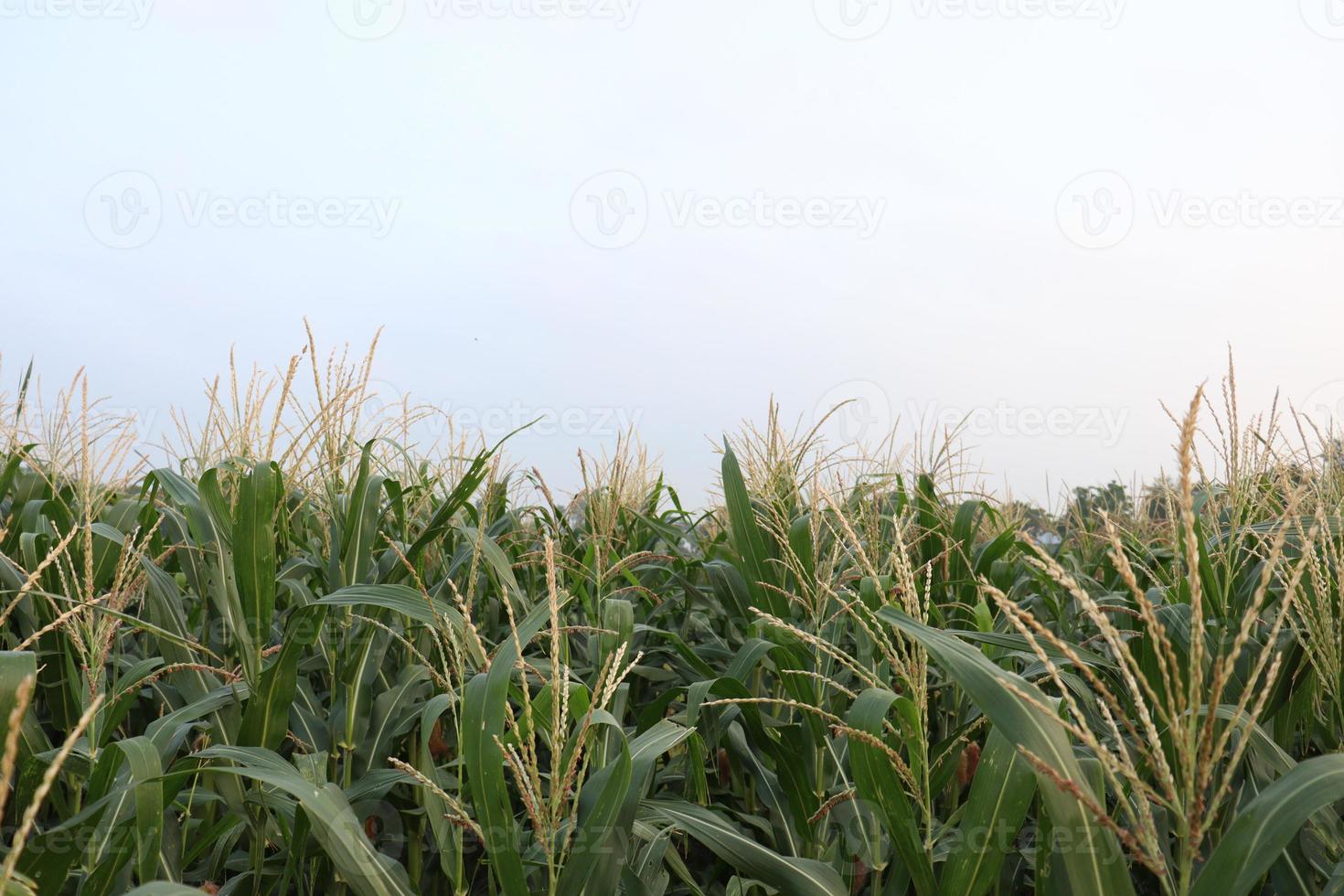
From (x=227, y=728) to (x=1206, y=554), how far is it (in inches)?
97.1

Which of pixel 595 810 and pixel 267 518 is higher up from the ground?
pixel 267 518

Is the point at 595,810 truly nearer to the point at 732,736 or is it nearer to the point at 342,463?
the point at 732,736

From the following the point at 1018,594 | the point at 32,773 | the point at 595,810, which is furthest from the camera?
the point at 1018,594

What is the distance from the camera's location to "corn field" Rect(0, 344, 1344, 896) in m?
1.22

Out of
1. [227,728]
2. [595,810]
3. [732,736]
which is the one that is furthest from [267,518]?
[732,736]

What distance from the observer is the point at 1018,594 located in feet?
12.3

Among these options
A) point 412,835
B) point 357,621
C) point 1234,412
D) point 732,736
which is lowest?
point 412,835

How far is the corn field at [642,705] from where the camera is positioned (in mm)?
1219

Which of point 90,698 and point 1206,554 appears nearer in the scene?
point 90,698

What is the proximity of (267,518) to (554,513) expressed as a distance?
1.76m

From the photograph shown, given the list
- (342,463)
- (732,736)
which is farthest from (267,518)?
(732,736)

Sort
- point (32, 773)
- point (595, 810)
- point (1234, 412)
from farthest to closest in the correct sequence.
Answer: point (1234, 412), point (32, 773), point (595, 810)

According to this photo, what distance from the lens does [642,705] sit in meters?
2.92

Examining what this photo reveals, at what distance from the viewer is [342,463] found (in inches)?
98.4
